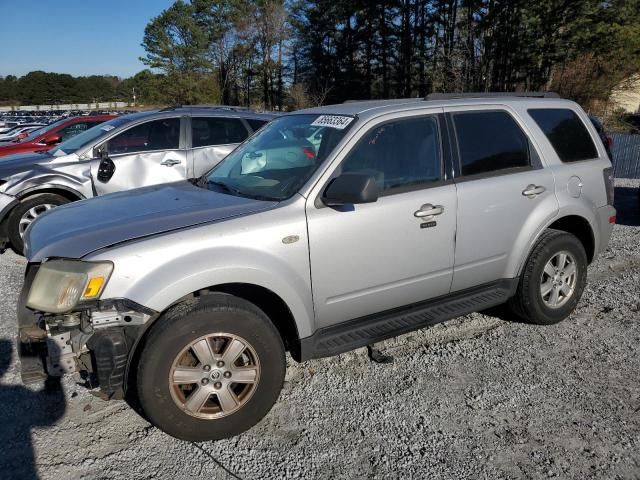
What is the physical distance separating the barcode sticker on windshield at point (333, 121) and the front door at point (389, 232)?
0.17 metres

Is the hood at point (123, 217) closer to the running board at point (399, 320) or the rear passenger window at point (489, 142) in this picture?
the running board at point (399, 320)

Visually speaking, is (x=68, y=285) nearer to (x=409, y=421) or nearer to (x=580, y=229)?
(x=409, y=421)

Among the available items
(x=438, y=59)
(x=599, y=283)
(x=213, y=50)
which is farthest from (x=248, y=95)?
(x=599, y=283)

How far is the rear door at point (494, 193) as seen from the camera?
3760mm

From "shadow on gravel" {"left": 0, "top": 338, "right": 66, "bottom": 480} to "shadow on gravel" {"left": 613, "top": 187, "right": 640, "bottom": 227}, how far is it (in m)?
8.10

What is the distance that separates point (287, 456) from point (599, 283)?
403 centimetres

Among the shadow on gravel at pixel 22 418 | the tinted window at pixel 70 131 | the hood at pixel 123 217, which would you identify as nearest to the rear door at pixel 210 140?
the hood at pixel 123 217

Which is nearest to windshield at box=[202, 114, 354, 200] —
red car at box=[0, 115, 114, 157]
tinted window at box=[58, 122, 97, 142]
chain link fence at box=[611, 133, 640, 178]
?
red car at box=[0, 115, 114, 157]

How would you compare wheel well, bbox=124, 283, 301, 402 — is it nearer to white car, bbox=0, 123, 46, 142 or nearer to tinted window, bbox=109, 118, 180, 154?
tinted window, bbox=109, 118, 180, 154

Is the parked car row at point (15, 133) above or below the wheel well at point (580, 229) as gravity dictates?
above

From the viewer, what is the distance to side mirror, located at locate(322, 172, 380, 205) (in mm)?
3031

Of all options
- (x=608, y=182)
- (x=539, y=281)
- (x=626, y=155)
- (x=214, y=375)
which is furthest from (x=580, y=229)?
(x=626, y=155)

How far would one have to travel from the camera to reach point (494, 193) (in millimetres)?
3832

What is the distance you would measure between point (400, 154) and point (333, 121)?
512mm
